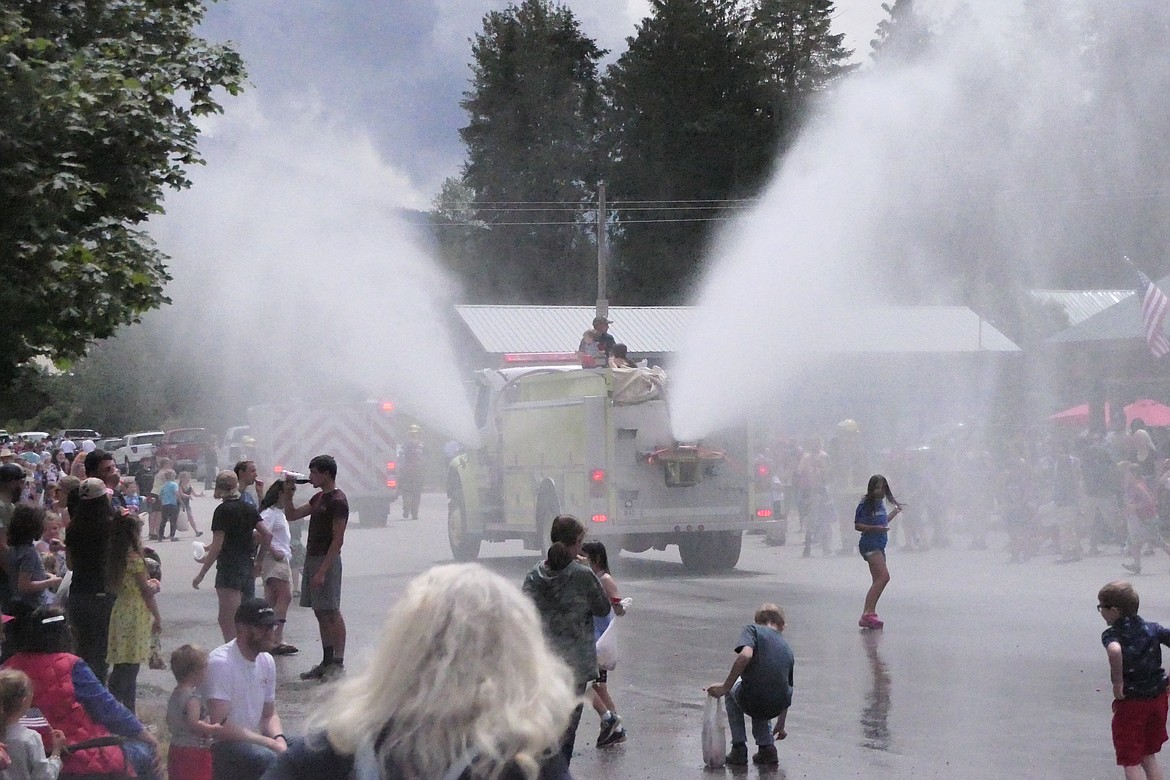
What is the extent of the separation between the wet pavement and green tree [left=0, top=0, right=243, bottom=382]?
2.93 metres

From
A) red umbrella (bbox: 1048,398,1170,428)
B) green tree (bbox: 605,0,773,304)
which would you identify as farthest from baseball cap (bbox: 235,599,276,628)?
green tree (bbox: 605,0,773,304)

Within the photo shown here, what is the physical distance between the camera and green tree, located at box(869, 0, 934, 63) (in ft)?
198

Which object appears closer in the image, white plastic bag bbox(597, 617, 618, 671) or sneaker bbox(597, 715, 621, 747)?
white plastic bag bbox(597, 617, 618, 671)

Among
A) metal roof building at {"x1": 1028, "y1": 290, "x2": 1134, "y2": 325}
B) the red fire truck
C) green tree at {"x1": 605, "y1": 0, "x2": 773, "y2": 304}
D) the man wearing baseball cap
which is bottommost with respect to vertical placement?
the red fire truck

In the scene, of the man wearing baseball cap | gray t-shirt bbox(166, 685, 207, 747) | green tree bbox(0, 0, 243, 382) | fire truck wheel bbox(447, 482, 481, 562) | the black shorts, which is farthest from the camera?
fire truck wheel bbox(447, 482, 481, 562)

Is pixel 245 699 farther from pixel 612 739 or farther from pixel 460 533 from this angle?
pixel 460 533

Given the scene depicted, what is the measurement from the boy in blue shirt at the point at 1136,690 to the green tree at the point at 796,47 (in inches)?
2081

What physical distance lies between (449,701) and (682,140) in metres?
56.7

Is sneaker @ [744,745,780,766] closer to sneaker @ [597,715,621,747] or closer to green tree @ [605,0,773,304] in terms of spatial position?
sneaker @ [597,715,621,747]

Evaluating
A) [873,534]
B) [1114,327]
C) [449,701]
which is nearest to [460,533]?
[873,534]

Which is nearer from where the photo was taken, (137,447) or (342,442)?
(342,442)

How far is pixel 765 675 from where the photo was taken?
796cm

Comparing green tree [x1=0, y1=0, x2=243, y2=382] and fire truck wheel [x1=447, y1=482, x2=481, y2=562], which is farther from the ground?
green tree [x1=0, y1=0, x2=243, y2=382]

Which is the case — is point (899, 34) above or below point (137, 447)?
above
